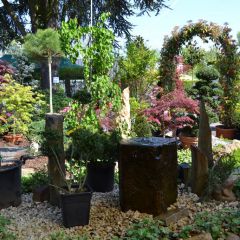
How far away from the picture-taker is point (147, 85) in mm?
11320

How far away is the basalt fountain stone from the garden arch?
266 inches

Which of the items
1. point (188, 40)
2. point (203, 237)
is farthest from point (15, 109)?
point (203, 237)

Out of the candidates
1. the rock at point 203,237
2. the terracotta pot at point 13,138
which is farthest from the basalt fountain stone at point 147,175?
the terracotta pot at point 13,138

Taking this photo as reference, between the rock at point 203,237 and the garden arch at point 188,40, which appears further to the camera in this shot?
the garden arch at point 188,40

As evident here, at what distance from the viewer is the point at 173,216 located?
4.15 m

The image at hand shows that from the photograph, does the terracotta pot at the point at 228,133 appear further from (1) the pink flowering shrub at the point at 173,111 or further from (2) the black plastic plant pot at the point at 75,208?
(2) the black plastic plant pot at the point at 75,208

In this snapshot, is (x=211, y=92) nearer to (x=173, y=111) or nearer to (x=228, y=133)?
(x=228, y=133)

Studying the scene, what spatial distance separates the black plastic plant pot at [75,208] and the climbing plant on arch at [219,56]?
23.9 ft

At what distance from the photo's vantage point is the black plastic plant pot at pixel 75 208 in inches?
159

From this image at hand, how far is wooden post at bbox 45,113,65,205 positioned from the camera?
4467 millimetres

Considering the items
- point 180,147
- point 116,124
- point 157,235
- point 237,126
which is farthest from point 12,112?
point 157,235

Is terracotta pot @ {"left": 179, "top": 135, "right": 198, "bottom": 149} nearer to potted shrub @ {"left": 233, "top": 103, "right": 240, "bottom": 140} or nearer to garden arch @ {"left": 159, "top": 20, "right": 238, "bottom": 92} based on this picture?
garden arch @ {"left": 159, "top": 20, "right": 238, "bottom": 92}

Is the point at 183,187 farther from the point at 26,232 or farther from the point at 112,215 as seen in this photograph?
the point at 26,232

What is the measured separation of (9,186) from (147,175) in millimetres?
1760
